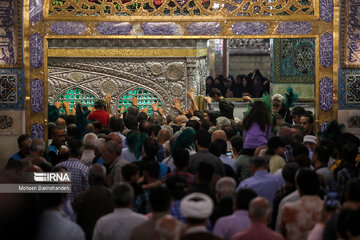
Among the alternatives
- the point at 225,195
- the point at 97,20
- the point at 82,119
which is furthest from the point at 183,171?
the point at 97,20

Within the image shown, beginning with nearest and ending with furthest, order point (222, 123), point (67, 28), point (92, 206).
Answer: point (92, 206) < point (222, 123) < point (67, 28)

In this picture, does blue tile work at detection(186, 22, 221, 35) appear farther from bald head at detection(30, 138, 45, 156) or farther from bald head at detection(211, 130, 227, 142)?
bald head at detection(30, 138, 45, 156)

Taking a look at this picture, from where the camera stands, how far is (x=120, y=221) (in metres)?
6.23

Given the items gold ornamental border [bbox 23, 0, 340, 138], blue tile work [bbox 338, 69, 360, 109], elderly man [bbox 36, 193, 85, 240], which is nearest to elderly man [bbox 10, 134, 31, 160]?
gold ornamental border [bbox 23, 0, 340, 138]

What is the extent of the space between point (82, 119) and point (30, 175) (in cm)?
333

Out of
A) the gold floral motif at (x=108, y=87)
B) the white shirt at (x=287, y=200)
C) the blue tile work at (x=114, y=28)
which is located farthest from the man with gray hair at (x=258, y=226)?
the gold floral motif at (x=108, y=87)

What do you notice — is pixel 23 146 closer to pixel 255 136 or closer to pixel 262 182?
pixel 255 136

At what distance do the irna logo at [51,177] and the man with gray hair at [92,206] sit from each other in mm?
795

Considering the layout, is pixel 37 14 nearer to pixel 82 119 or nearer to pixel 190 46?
pixel 82 119

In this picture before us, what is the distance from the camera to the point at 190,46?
18000 mm

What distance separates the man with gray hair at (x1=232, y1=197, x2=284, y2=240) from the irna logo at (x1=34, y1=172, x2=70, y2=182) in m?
2.66

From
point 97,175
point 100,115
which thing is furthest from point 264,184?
point 100,115

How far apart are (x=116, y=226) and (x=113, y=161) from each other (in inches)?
87.2

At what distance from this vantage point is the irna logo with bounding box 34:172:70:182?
7857 mm
